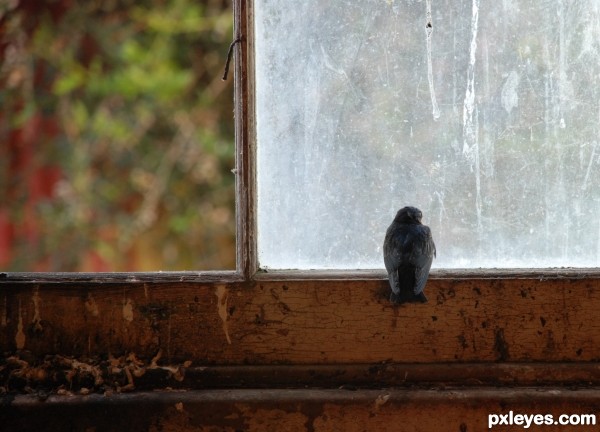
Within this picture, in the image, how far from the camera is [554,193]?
95 centimetres

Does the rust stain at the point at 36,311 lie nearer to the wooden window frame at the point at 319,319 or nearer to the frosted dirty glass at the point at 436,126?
the wooden window frame at the point at 319,319

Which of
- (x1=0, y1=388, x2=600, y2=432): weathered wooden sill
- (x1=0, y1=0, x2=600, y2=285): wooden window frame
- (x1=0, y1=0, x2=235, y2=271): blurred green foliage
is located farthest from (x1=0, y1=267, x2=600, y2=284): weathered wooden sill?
(x1=0, y1=0, x2=235, y2=271): blurred green foliage

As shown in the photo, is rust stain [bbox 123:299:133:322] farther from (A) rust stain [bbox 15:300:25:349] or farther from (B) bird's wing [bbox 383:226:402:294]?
(B) bird's wing [bbox 383:226:402:294]

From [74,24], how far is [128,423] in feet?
6.25

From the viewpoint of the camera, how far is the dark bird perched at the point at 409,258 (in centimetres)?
86

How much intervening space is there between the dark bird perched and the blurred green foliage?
5.67 ft

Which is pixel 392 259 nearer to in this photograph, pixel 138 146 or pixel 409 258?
pixel 409 258

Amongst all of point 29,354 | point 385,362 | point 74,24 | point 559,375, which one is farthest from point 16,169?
point 559,375

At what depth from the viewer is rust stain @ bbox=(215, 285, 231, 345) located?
2.91 ft

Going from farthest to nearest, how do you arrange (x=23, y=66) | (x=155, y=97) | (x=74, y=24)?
(x=155, y=97) → (x=74, y=24) → (x=23, y=66)

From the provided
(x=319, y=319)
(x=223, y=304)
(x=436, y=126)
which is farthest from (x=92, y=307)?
(x=436, y=126)

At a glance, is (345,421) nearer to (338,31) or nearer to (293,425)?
(293,425)

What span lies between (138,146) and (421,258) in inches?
80.5

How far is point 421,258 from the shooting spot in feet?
2.81
